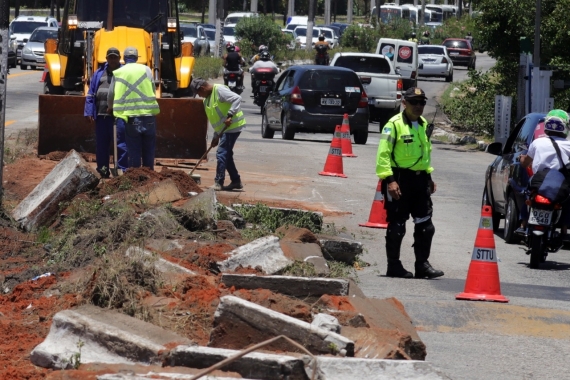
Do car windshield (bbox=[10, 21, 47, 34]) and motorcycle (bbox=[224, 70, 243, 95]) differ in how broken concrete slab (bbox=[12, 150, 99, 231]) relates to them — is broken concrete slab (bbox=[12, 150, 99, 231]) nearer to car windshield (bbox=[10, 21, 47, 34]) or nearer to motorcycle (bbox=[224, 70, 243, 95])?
motorcycle (bbox=[224, 70, 243, 95])

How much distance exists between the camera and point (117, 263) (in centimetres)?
739

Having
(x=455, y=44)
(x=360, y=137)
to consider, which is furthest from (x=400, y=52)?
(x=455, y=44)

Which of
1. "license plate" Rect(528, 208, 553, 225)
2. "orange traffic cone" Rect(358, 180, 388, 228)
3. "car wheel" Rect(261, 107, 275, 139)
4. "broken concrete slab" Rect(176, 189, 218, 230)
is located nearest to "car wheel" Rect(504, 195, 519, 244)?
"license plate" Rect(528, 208, 553, 225)

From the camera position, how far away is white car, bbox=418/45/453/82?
164ft

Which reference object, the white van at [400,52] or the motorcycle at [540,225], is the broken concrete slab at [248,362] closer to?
the motorcycle at [540,225]

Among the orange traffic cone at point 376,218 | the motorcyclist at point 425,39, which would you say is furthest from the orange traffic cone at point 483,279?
the motorcyclist at point 425,39

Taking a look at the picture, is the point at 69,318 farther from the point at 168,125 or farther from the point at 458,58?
the point at 458,58

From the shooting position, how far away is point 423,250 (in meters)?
10.0

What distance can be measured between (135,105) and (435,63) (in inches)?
1491

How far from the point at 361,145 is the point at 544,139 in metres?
12.1

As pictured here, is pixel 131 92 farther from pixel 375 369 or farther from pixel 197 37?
pixel 197 37

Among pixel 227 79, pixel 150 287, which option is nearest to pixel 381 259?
pixel 150 287

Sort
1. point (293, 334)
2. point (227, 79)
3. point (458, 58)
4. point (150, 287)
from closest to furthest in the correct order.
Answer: point (293, 334) → point (150, 287) → point (227, 79) → point (458, 58)

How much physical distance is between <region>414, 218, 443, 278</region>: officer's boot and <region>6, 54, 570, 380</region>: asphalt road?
0.14m
